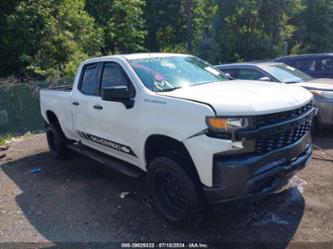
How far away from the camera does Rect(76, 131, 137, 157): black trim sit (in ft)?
15.2

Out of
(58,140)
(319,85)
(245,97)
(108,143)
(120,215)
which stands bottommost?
(120,215)

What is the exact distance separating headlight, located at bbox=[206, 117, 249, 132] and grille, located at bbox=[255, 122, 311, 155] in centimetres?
24

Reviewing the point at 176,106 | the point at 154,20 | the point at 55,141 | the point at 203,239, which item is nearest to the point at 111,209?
the point at 203,239

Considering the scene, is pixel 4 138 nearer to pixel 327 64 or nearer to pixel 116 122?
pixel 116 122

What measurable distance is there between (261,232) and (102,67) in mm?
3153

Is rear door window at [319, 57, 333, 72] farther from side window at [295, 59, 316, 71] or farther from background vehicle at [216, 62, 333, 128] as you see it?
Result: background vehicle at [216, 62, 333, 128]

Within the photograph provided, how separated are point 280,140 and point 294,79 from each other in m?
4.71

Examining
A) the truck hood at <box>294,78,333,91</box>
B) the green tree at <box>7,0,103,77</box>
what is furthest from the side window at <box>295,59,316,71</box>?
the green tree at <box>7,0,103,77</box>

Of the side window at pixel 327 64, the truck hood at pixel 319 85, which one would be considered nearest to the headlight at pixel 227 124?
the truck hood at pixel 319 85

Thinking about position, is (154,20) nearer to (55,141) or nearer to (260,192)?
(55,141)

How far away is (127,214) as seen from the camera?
447 centimetres

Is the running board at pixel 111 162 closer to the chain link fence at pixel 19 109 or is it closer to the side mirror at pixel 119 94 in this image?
the side mirror at pixel 119 94

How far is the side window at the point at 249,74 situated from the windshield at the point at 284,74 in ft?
0.66

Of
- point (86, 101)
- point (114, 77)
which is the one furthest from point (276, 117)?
point (86, 101)
